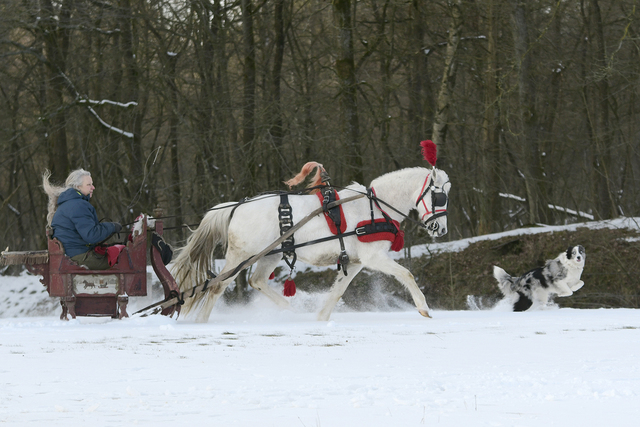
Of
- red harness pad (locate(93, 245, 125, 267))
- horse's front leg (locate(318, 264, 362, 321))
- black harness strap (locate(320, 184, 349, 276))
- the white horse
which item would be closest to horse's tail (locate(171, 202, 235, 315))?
the white horse

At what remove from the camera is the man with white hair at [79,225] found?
27.5ft

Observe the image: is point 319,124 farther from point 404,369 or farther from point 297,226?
point 404,369

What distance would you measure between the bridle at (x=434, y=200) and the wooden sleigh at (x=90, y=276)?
3247mm

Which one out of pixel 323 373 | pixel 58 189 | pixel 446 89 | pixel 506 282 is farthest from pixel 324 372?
pixel 446 89

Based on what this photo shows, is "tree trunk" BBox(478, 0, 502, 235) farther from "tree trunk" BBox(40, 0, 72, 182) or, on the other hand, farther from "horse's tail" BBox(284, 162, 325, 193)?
"tree trunk" BBox(40, 0, 72, 182)

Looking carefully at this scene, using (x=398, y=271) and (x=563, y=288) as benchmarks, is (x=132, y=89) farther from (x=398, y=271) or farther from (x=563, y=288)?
(x=563, y=288)

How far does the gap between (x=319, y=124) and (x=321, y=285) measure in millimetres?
4355

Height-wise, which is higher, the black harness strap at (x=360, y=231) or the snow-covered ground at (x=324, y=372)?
the black harness strap at (x=360, y=231)

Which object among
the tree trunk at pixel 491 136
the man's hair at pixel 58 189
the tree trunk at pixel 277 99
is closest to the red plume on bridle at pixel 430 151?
the man's hair at pixel 58 189

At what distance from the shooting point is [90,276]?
8.65 metres

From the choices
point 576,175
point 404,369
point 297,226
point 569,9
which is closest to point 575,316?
point 297,226

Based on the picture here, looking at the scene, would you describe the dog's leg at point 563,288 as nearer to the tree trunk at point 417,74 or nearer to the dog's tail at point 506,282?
the dog's tail at point 506,282

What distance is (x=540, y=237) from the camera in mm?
15172

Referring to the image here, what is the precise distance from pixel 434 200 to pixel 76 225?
4.07 meters
